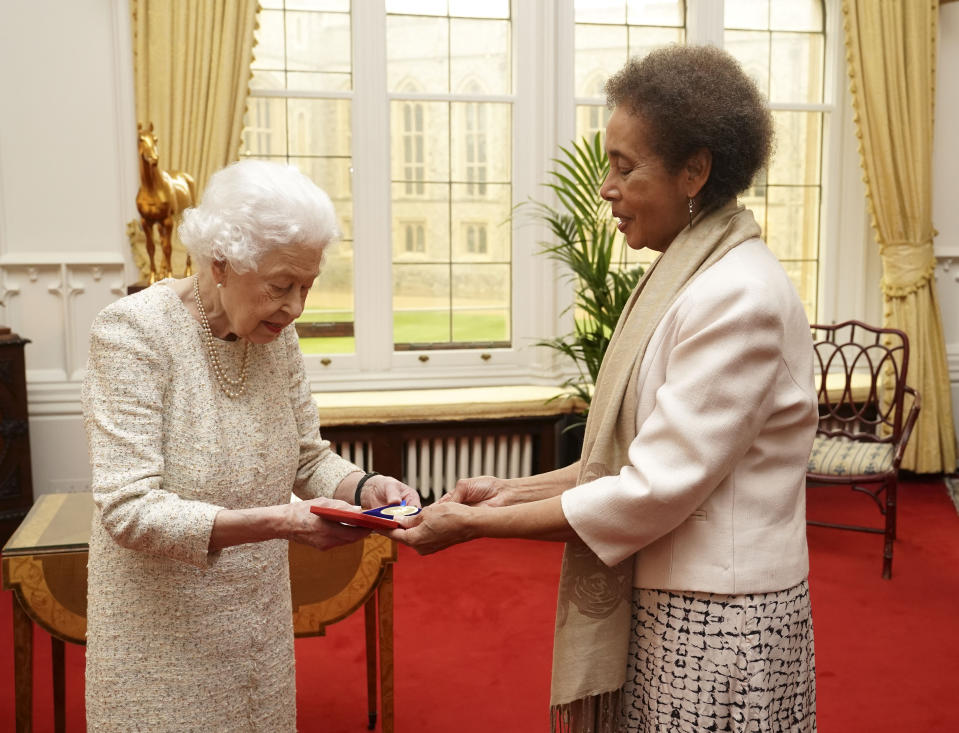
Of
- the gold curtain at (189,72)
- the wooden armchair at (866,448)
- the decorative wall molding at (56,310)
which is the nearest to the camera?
the wooden armchair at (866,448)

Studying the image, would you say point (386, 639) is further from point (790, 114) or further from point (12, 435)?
point (790, 114)

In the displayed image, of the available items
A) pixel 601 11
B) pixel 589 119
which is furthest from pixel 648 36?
pixel 589 119

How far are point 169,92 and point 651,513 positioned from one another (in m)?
4.15

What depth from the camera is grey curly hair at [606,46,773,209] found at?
163 cm

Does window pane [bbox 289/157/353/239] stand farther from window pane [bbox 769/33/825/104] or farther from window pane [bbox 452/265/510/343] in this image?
window pane [bbox 769/33/825/104]

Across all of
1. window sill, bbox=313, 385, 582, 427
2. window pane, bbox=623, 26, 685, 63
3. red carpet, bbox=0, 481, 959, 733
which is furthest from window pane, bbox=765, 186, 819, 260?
red carpet, bbox=0, 481, 959, 733

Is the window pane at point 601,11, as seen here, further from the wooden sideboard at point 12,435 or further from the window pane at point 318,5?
the wooden sideboard at point 12,435

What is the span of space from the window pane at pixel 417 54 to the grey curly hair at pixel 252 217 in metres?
4.05

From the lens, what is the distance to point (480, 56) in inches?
222

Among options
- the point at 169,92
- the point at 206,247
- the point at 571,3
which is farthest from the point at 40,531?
the point at 571,3

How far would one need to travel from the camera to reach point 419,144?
5660 mm

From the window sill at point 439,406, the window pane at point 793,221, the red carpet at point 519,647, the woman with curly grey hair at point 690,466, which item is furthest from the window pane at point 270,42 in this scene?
the woman with curly grey hair at point 690,466

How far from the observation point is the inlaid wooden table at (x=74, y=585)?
250 cm

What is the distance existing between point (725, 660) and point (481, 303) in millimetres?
4349
